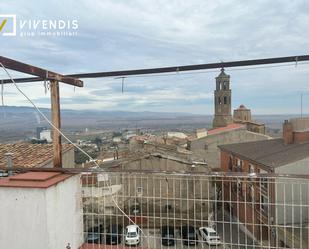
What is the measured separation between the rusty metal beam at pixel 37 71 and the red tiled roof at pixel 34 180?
801 millimetres

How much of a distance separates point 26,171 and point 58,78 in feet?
2.79

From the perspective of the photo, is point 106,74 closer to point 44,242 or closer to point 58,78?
point 58,78

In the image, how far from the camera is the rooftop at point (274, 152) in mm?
12536

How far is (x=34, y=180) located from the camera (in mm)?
2455

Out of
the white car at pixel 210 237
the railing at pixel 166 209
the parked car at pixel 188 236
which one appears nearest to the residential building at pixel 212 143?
the railing at pixel 166 209

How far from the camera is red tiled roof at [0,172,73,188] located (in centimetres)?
242

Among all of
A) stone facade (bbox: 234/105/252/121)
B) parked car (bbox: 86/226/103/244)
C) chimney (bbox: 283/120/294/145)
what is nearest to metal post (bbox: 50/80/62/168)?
parked car (bbox: 86/226/103/244)

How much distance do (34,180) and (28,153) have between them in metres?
9.88

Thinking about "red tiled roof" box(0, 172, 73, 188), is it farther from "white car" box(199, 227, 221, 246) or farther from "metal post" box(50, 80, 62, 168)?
"white car" box(199, 227, 221, 246)

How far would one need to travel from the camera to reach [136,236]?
11.5 feet

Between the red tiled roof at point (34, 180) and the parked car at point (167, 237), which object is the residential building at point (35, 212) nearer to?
the red tiled roof at point (34, 180)

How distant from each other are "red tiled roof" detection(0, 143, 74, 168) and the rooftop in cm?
811

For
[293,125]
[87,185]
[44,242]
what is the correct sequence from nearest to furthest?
[44,242], [87,185], [293,125]

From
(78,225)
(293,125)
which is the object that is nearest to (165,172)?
(78,225)
